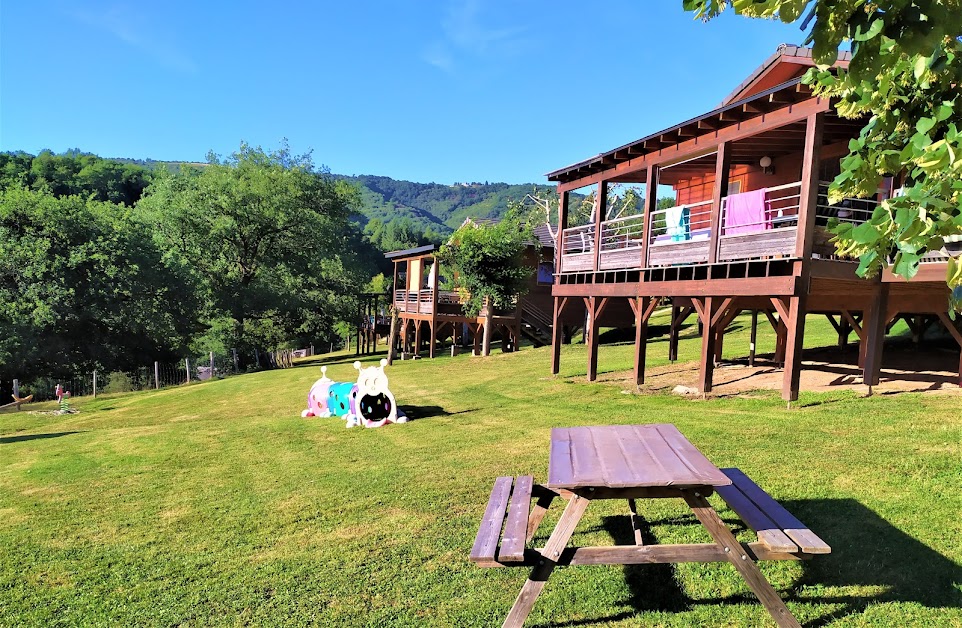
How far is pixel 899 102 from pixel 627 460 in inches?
91.4

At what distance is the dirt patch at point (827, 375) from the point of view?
405 inches

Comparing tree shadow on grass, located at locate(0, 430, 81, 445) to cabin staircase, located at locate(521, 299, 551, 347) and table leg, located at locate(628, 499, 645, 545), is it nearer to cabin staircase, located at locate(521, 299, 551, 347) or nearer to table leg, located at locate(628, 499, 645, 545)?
table leg, located at locate(628, 499, 645, 545)

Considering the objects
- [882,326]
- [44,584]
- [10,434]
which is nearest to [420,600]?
[44,584]

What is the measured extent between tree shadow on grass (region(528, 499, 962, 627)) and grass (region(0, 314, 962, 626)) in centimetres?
2

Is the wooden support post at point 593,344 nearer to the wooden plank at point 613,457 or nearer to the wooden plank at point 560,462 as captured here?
the wooden plank at point 613,457

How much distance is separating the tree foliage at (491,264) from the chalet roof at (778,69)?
36.2 feet

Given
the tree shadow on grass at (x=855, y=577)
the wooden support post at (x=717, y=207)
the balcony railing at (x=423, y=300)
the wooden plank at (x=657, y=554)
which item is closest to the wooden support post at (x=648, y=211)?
the wooden support post at (x=717, y=207)

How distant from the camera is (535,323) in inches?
1169

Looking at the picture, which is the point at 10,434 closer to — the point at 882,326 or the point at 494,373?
the point at 494,373

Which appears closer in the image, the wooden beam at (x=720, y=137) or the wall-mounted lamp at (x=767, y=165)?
the wooden beam at (x=720, y=137)

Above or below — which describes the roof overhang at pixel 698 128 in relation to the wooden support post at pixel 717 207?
above

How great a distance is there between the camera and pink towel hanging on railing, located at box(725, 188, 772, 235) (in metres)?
10.7

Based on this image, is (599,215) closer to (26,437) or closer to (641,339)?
(641,339)

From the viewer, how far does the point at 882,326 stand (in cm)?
1016
